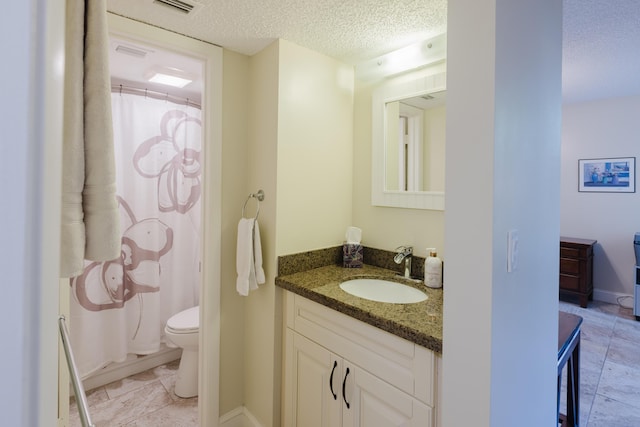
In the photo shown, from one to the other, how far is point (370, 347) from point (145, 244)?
1954 millimetres

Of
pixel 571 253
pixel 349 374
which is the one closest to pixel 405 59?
pixel 349 374

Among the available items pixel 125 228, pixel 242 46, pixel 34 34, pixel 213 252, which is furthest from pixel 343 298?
pixel 125 228

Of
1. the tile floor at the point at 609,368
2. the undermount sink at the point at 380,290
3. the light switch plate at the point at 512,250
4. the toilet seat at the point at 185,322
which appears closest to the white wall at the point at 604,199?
the tile floor at the point at 609,368

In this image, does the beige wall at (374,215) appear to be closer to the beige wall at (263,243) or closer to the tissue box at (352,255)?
the tissue box at (352,255)

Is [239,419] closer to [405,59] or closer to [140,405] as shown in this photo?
[140,405]

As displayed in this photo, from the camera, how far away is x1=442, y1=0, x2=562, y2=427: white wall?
32.9 inches

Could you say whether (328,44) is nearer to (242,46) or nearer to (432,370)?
(242,46)

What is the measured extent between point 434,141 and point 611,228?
363 centimetres

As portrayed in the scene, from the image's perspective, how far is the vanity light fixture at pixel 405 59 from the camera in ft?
5.23

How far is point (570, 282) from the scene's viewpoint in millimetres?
3826

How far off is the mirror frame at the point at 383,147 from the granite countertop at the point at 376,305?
0.40m

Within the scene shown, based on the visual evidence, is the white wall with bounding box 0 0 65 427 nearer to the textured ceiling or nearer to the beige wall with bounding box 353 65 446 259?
the textured ceiling

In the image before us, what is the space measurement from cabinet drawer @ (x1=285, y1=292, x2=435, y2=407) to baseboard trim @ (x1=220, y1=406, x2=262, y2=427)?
674mm

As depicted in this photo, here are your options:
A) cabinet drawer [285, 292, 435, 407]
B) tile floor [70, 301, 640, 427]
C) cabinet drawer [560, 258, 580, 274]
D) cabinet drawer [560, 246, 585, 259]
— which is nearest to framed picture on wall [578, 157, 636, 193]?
cabinet drawer [560, 246, 585, 259]
